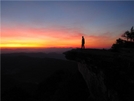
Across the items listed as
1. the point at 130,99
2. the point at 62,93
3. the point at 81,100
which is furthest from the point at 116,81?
the point at 62,93

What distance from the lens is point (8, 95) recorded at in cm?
2822

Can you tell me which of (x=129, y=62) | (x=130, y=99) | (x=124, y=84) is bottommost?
(x=130, y=99)

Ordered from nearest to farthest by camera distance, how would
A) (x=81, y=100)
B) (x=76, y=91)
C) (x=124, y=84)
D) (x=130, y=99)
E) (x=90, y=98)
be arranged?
(x=130, y=99)
(x=124, y=84)
(x=90, y=98)
(x=81, y=100)
(x=76, y=91)

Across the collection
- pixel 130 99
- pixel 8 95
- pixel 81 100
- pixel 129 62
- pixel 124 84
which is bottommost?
pixel 8 95

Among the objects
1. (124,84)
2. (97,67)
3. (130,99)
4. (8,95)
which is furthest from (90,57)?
(8,95)

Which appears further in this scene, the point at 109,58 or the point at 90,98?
the point at 90,98

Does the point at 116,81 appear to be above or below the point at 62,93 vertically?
above

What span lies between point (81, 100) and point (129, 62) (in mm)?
9954

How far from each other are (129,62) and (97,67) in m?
3.35

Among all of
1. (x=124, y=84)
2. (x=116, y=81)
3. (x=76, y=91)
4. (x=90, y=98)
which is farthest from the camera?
(x=76, y=91)

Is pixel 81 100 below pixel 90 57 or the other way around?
below

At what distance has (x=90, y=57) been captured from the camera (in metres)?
15.7

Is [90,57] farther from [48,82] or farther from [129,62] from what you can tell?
[48,82]

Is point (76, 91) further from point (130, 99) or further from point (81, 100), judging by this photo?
point (130, 99)
